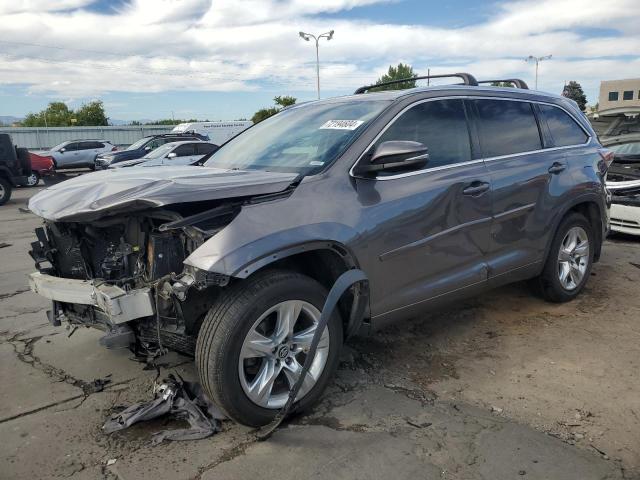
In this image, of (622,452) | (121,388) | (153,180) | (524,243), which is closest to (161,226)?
(153,180)

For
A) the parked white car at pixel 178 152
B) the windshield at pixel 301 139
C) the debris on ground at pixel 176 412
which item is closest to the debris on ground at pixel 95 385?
the debris on ground at pixel 176 412

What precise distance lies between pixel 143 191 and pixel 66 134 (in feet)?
126

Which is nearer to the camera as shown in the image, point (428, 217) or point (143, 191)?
point (143, 191)

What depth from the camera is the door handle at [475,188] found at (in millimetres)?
3855

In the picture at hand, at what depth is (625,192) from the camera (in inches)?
302

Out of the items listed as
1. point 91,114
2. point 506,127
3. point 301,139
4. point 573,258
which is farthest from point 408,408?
point 91,114

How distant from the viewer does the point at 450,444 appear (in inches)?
113

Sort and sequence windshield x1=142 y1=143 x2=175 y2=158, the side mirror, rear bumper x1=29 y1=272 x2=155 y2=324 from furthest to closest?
windshield x1=142 y1=143 x2=175 y2=158
the side mirror
rear bumper x1=29 y1=272 x2=155 y2=324

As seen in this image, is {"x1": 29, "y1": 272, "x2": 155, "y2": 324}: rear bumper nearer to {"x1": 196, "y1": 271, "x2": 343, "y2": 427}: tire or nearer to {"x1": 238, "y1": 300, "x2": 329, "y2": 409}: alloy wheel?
{"x1": 196, "y1": 271, "x2": 343, "y2": 427}: tire

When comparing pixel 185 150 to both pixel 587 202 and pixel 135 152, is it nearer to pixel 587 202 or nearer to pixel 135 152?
pixel 135 152

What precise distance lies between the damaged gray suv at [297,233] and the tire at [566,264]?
1.14 ft

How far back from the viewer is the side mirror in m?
3.24

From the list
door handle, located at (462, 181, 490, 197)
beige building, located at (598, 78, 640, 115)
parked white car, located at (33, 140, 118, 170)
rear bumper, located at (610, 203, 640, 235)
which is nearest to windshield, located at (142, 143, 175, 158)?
parked white car, located at (33, 140, 118, 170)

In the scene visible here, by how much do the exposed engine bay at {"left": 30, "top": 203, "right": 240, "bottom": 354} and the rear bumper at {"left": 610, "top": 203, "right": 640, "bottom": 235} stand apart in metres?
6.44
